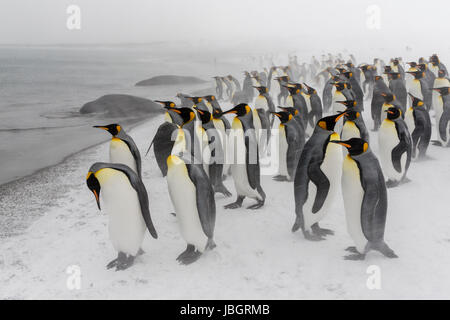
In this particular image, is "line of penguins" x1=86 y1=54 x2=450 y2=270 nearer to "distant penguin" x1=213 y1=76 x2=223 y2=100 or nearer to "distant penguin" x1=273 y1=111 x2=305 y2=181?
"distant penguin" x1=273 y1=111 x2=305 y2=181

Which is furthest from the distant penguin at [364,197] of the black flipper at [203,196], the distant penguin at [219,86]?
the distant penguin at [219,86]

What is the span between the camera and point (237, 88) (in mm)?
14633

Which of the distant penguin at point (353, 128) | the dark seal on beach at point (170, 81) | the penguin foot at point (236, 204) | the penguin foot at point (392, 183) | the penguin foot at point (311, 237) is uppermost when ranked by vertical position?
the dark seal on beach at point (170, 81)

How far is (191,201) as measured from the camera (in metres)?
3.05

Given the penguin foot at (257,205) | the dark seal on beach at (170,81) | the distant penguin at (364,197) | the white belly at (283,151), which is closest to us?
the distant penguin at (364,197)

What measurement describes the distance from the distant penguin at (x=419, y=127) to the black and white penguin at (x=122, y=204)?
382 cm

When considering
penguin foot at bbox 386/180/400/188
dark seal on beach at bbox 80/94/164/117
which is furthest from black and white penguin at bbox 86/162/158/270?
dark seal on beach at bbox 80/94/164/117

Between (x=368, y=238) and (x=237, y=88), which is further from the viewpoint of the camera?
(x=237, y=88)

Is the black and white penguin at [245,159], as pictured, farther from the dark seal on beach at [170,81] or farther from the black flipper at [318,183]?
the dark seal on beach at [170,81]

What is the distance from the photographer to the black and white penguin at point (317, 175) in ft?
10.7
